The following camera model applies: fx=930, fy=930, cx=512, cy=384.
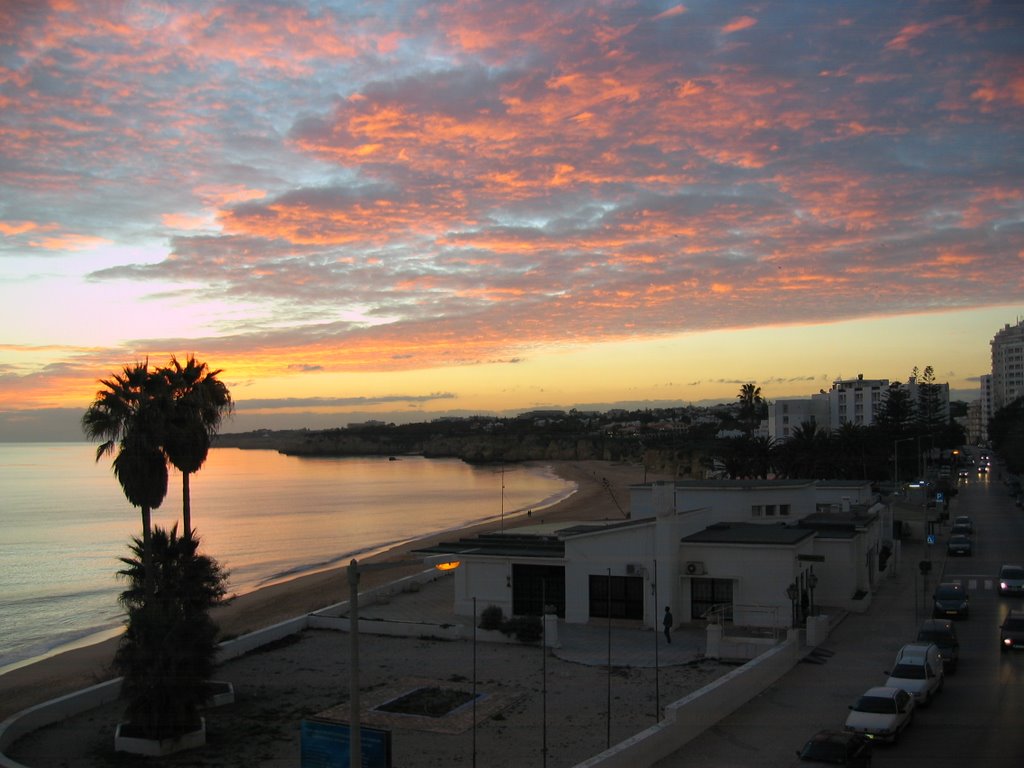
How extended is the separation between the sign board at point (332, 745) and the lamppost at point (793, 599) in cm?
1453

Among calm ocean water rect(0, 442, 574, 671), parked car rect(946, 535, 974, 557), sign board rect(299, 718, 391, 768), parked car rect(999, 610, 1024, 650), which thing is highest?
sign board rect(299, 718, 391, 768)

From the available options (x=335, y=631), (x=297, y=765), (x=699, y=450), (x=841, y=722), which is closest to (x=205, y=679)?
(x=297, y=765)

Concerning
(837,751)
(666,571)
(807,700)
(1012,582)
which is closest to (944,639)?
(807,700)

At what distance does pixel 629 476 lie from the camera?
495 feet

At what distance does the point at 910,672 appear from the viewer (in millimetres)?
18969

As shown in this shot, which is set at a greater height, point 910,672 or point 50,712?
point 910,672

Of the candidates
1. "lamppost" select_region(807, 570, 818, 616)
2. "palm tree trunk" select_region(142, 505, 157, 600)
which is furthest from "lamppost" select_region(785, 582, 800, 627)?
"palm tree trunk" select_region(142, 505, 157, 600)

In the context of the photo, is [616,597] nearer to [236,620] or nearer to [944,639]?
[944,639]

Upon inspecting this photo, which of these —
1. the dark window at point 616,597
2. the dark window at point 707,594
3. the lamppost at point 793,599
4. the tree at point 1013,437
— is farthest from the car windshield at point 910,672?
the tree at point 1013,437

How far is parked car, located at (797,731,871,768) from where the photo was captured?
14.7 meters

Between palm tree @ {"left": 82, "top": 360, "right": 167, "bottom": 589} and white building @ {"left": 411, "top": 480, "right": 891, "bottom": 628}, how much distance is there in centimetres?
798

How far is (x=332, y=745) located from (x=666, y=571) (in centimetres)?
1435

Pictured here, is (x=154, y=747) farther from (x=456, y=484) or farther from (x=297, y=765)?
(x=456, y=484)

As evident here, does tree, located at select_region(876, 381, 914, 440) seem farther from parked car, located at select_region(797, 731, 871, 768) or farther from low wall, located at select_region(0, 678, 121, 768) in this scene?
low wall, located at select_region(0, 678, 121, 768)
